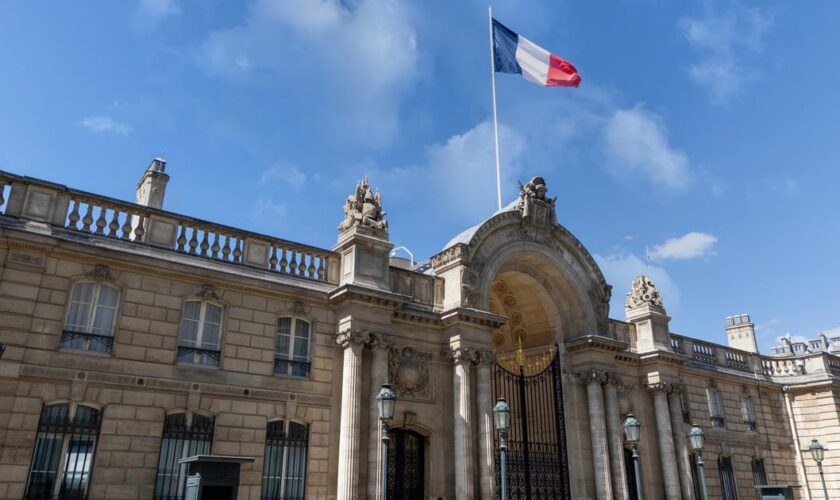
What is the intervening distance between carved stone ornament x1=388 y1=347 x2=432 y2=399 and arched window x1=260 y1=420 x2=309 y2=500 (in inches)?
131

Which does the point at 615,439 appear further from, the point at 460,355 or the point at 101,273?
the point at 101,273

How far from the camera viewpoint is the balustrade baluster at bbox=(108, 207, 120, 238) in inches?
680

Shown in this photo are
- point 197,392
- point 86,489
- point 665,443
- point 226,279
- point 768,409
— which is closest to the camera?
point 86,489

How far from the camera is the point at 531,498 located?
23000 mm

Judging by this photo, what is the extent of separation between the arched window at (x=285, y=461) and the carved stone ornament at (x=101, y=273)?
579 cm

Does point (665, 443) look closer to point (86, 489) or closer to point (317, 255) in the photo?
point (317, 255)

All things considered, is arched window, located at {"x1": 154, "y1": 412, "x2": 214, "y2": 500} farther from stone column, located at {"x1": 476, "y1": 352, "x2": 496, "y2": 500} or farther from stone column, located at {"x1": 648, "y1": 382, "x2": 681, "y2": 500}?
stone column, located at {"x1": 648, "y1": 382, "x2": 681, "y2": 500}

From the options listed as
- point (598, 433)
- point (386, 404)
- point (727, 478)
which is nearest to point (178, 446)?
point (386, 404)

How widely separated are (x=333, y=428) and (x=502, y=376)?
26.1 feet

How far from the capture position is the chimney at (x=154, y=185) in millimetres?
20594

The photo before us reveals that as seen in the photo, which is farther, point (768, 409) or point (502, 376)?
point (768, 409)

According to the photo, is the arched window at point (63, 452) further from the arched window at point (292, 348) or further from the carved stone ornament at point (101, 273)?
the arched window at point (292, 348)

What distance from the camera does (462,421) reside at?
68.4 feet

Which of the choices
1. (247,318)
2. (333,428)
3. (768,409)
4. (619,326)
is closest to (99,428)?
(247,318)
